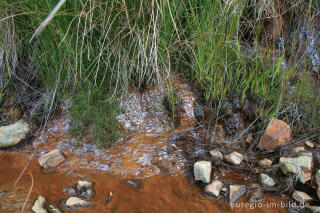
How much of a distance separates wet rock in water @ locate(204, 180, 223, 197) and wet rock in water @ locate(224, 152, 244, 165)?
202mm

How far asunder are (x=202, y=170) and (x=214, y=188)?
13 cm

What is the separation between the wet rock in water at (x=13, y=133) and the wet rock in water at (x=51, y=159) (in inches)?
12.1

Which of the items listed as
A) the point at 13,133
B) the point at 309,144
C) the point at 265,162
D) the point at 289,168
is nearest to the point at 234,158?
the point at 265,162

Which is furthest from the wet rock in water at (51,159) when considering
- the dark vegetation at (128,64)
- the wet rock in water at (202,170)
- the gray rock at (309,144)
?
the gray rock at (309,144)

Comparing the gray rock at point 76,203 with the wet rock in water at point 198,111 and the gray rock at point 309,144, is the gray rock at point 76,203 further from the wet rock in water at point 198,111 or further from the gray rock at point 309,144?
the gray rock at point 309,144

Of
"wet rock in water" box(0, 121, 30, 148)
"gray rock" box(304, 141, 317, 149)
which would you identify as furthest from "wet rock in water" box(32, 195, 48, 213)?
"gray rock" box(304, 141, 317, 149)

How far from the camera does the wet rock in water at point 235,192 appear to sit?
5.07ft

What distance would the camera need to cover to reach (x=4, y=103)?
2213 mm

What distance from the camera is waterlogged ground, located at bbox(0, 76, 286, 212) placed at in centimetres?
151

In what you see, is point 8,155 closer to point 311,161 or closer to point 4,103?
point 4,103

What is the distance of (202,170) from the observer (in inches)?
64.8

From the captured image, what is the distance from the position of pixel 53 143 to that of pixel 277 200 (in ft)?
5.40

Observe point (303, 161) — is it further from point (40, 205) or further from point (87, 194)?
point (40, 205)

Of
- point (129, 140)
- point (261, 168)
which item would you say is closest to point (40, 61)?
point (129, 140)
